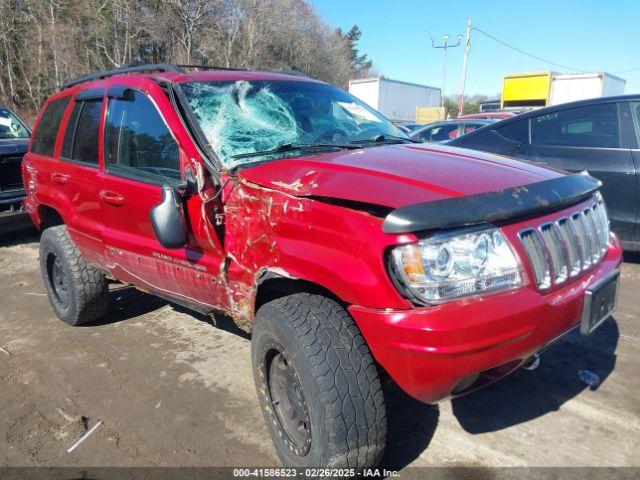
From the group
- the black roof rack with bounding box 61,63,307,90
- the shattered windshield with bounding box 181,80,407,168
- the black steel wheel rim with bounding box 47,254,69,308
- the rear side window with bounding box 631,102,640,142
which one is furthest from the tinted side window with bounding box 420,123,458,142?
the black steel wheel rim with bounding box 47,254,69,308

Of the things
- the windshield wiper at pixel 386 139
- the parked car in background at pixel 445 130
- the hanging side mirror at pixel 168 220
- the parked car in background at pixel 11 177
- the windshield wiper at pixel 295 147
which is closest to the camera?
the hanging side mirror at pixel 168 220

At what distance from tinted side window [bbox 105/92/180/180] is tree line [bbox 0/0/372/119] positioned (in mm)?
20546

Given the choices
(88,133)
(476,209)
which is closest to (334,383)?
(476,209)

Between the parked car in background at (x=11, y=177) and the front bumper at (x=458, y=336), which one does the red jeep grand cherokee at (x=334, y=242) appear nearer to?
the front bumper at (x=458, y=336)

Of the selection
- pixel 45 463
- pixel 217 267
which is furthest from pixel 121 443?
pixel 217 267

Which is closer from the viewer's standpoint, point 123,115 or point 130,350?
point 123,115

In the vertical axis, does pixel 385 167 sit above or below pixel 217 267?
above

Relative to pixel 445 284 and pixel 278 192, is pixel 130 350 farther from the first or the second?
pixel 445 284

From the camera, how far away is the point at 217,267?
103 inches

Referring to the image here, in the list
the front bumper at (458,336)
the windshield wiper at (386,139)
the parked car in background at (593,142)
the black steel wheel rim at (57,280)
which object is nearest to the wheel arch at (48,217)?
the black steel wheel rim at (57,280)

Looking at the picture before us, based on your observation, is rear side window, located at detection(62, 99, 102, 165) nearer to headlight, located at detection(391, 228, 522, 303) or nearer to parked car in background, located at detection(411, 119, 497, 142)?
headlight, located at detection(391, 228, 522, 303)

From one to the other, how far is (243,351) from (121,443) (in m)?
1.09

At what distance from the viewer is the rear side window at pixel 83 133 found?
137 inches

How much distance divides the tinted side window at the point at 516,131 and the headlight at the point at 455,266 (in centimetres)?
366
